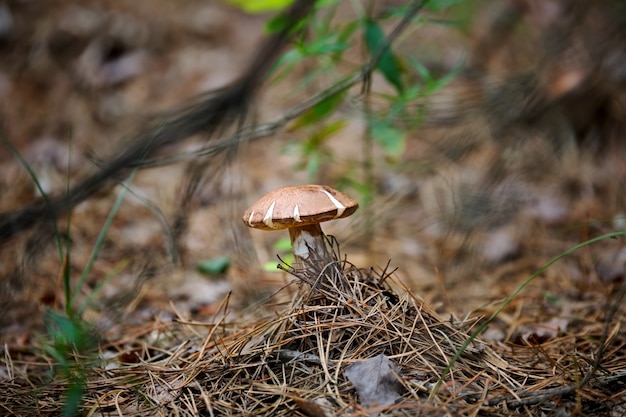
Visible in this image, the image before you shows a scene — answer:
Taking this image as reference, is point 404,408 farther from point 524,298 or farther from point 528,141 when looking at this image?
point 528,141

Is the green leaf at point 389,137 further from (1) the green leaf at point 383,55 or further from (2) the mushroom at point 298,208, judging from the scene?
(2) the mushroom at point 298,208

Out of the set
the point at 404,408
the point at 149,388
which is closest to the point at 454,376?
the point at 404,408

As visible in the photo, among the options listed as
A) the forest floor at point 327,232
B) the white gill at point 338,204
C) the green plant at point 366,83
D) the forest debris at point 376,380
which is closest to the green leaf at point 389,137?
the green plant at point 366,83

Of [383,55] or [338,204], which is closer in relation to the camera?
[338,204]

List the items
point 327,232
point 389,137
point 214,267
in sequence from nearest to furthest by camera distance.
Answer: point 389,137 < point 214,267 < point 327,232

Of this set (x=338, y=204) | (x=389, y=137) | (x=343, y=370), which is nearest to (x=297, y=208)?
(x=338, y=204)

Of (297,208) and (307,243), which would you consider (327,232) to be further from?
(297,208)

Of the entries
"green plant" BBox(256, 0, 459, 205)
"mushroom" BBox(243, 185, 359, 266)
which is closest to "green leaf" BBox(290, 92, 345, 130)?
"green plant" BBox(256, 0, 459, 205)
